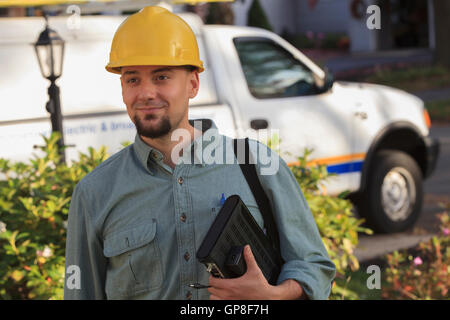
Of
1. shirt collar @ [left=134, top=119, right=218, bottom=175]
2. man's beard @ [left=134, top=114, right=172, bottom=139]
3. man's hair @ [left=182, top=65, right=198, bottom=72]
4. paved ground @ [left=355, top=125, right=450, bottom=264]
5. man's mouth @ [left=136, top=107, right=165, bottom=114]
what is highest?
man's hair @ [left=182, top=65, right=198, bottom=72]

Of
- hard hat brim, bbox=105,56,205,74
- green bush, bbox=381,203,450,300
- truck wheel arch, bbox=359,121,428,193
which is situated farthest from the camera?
truck wheel arch, bbox=359,121,428,193

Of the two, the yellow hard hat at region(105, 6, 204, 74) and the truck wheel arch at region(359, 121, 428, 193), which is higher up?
the yellow hard hat at region(105, 6, 204, 74)

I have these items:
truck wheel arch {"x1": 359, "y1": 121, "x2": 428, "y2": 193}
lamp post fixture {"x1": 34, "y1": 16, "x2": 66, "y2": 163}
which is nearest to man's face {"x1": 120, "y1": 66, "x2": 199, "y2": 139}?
lamp post fixture {"x1": 34, "y1": 16, "x2": 66, "y2": 163}

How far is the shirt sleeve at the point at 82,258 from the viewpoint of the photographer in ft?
7.76

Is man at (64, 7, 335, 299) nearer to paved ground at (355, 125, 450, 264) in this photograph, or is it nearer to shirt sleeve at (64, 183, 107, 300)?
shirt sleeve at (64, 183, 107, 300)

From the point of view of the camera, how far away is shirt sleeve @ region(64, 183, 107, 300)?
93.1 inches

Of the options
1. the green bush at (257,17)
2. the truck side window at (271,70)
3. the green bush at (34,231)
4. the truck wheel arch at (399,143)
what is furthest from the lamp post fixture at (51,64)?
the green bush at (257,17)

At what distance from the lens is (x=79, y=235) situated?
2.38 metres

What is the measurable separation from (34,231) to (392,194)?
15.9 ft

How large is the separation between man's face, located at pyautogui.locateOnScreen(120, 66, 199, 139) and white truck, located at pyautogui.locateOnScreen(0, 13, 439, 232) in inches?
150

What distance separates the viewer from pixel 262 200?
7.60 ft

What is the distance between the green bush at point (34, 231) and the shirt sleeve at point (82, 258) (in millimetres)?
1772
